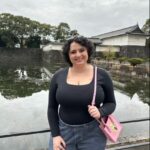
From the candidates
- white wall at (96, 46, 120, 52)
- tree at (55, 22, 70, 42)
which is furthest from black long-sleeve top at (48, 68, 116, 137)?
white wall at (96, 46, 120, 52)

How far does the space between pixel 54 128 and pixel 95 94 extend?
0.31 metres

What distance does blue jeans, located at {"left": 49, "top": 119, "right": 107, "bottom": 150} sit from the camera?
5.33ft

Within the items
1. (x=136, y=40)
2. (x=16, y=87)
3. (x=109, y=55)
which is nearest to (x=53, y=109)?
(x=16, y=87)

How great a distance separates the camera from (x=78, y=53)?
1619mm

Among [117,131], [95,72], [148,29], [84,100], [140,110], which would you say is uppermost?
[148,29]

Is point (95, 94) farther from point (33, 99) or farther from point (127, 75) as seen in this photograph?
point (127, 75)

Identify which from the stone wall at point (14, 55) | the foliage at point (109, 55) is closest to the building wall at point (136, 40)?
the foliage at point (109, 55)

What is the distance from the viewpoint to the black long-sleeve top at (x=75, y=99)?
156cm

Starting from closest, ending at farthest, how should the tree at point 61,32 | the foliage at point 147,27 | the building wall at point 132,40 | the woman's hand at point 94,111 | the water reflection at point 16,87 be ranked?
the woman's hand at point 94,111
the water reflection at point 16,87
the tree at point 61,32
the building wall at point 132,40
the foliage at point 147,27

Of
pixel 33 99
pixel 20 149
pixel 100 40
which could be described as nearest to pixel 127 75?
pixel 33 99

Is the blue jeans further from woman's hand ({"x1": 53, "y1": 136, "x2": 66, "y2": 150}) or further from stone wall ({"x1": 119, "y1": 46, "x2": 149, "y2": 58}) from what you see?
stone wall ({"x1": 119, "y1": 46, "x2": 149, "y2": 58})

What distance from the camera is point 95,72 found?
1646mm

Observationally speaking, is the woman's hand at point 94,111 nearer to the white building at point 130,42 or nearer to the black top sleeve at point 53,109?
the black top sleeve at point 53,109

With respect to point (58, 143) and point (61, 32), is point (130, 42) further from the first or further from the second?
point (58, 143)
